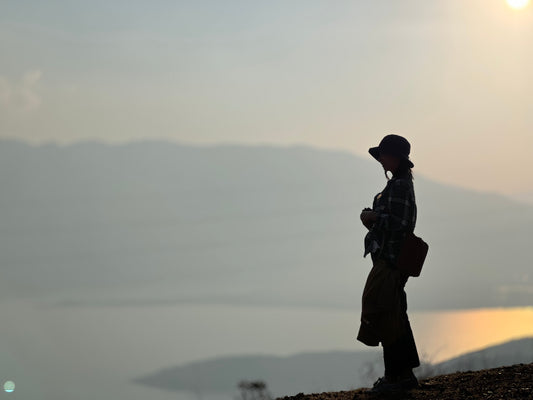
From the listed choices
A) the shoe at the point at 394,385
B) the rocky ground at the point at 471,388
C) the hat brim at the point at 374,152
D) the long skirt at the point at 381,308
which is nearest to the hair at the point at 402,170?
the hat brim at the point at 374,152

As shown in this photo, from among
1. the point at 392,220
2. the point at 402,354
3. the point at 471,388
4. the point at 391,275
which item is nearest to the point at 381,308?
the point at 391,275

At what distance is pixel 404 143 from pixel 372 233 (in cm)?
89

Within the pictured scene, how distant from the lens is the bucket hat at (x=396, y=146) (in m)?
8.18

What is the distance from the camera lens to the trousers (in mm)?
8164

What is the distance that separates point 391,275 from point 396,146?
3.89ft

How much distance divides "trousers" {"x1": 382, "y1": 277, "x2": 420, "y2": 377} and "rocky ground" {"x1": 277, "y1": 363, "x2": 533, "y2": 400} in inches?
9.4

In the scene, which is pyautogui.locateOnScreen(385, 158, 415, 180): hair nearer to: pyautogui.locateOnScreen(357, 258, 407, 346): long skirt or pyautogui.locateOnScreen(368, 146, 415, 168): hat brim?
pyautogui.locateOnScreen(368, 146, 415, 168): hat brim

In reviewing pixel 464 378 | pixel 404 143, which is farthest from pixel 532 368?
pixel 404 143

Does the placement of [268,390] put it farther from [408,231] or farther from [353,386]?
[408,231]

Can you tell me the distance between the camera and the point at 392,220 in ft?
26.3

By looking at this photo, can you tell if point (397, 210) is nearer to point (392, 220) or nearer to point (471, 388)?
point (392, 220)

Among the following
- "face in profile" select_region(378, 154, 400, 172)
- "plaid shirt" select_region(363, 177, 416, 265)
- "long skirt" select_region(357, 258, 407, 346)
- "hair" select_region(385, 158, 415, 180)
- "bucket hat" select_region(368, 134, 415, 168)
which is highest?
"bucket hat" select_region(368, 134, 415, 168)

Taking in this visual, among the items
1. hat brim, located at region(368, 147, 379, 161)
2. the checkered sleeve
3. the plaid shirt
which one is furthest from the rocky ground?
hat brim, located at region(368, 147, 379, 161)

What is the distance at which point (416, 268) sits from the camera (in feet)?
26.4
